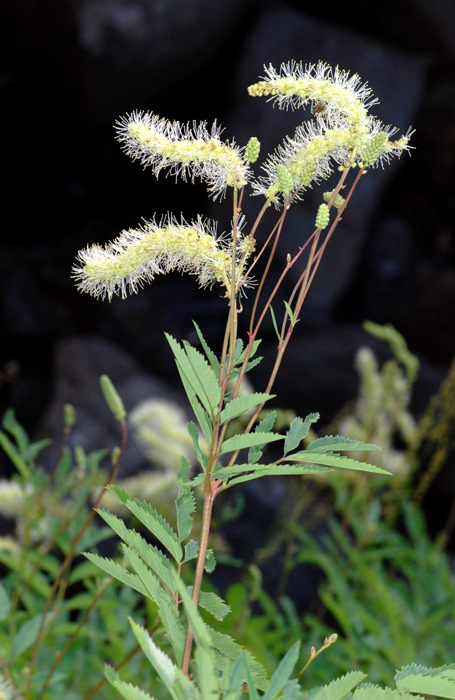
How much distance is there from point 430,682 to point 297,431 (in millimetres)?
160

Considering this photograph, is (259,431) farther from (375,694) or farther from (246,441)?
(375,694)

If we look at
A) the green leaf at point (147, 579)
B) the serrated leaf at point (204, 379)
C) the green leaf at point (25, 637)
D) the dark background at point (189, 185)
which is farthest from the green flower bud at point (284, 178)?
the dark background at point (189, 185)

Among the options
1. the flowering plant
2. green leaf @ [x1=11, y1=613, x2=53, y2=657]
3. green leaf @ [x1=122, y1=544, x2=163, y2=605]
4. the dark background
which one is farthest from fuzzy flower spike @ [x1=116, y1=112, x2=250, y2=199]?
the dark background

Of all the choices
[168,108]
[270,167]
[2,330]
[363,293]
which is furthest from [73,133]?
[270,167]

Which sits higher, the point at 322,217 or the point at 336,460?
the point at 322,217

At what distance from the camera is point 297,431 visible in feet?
1.42

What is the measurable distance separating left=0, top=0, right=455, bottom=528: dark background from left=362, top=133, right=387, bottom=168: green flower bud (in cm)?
282

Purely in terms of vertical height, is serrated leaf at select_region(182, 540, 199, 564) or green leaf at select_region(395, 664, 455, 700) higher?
serrated leaf at select_region(182, 540, 199, 564)

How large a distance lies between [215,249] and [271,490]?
241 cm

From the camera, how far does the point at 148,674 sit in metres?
1.18

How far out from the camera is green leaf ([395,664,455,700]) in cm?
34

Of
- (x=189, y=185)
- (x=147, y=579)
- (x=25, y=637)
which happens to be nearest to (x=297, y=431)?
(x=147, y=579)

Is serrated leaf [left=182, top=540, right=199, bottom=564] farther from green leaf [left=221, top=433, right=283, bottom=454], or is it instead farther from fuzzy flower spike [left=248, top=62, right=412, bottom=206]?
fuzzy flower spike [left=248, top=62, right=412, bottom=206]

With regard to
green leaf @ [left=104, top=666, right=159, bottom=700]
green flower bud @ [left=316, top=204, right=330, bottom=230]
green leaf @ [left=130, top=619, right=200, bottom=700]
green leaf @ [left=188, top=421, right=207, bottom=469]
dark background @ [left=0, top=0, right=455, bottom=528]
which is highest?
dark background @ [left=0, top=0, right=455, bottom=528]
